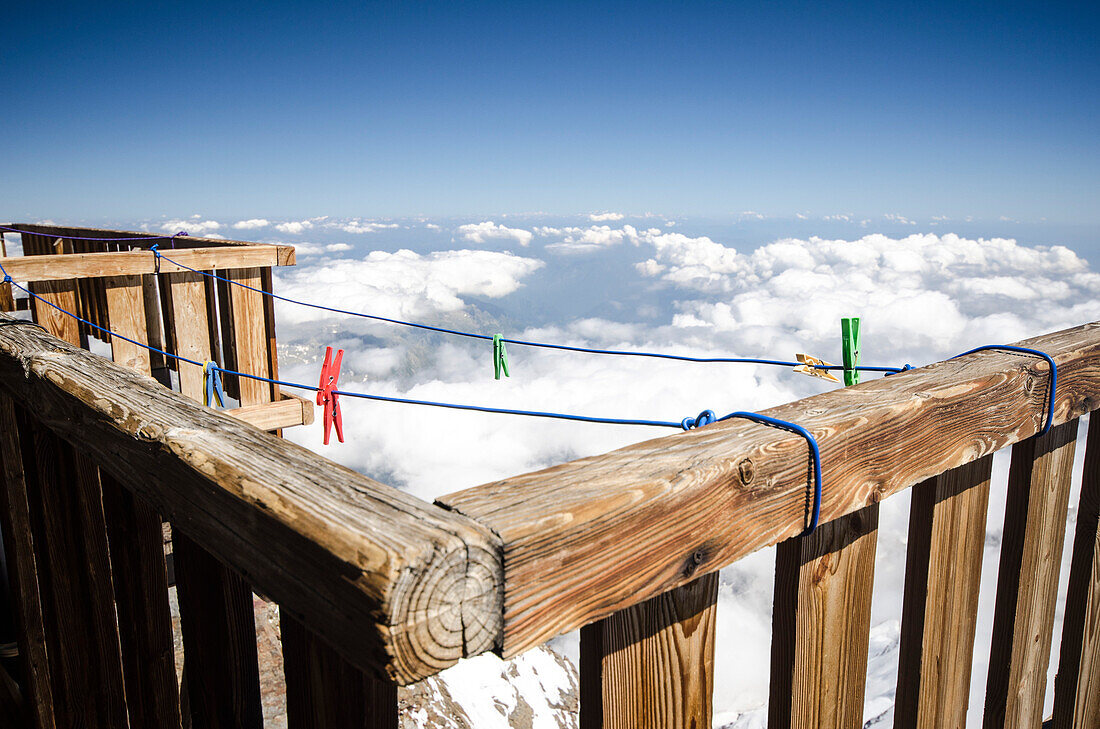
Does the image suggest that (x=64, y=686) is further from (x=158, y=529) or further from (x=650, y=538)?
(x=650, y=538)

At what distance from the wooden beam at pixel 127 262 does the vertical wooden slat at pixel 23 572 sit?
3778 mm

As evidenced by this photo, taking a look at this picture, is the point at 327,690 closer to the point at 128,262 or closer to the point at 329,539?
the point at 329,539

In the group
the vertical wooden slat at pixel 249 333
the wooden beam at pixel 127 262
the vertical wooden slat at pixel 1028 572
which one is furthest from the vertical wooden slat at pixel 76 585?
the vertical wooden slat at pixel 249 333

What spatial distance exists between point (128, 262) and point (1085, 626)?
5973 mm

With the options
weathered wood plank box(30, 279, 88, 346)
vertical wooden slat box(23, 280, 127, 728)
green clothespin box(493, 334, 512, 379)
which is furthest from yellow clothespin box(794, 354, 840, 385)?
weathered wood plank box(30, 279, 88, 346)

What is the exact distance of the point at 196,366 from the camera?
6.04m

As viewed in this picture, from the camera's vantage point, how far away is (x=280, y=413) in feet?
20.2

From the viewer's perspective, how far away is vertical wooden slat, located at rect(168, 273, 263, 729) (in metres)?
1.05

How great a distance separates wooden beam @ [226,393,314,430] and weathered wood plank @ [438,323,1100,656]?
5.48 m

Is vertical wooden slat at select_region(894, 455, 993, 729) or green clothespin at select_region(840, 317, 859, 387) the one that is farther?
green clothespin at select_region(840, 317, 859, 387)

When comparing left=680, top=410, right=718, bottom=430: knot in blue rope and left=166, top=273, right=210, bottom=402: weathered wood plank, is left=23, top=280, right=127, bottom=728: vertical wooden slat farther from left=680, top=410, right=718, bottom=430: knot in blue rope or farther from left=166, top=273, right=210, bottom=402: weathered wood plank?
left=166, top=273, right=210, bottom=402: weathered wood plank

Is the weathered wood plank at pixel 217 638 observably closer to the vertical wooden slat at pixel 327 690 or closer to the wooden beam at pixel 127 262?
the vertical wooden slat at pixel 327 690

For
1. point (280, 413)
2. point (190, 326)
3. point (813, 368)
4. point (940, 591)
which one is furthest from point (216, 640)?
point (190, 326)

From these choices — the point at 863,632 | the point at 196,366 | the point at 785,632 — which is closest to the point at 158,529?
the point at 785,632
